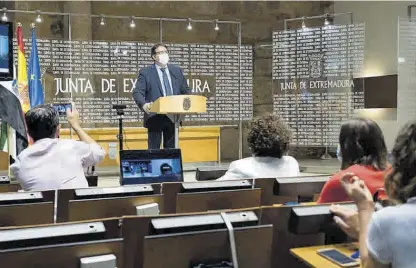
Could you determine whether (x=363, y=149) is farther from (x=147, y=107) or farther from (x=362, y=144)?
(x=147, y=107)

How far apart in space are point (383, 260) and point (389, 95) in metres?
6.90

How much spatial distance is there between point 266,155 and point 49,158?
3.85ft

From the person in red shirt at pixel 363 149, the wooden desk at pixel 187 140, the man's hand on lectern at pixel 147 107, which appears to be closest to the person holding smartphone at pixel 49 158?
the person in red shirt at pixel 363 149

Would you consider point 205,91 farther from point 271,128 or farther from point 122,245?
point 122,245

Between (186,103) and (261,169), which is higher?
(186,103)

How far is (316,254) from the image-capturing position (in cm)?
162

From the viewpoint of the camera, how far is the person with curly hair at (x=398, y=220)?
1301 millimetres

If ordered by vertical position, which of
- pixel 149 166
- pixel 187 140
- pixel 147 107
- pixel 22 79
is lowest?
pixel 187 140

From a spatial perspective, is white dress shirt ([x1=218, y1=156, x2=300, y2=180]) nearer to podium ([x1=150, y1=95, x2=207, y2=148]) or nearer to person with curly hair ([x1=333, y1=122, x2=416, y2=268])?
person with curly hair ([x1=333, y1=122, x2=416, y2=268])

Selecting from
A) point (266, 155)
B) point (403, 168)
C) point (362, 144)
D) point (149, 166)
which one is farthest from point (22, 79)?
point (403, 168)

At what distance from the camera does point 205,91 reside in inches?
296

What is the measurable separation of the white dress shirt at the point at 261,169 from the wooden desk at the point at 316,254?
1.07 meters

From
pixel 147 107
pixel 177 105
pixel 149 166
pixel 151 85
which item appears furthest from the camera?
pixel 151 85

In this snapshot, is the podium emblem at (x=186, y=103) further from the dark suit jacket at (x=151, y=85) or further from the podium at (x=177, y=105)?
the dark suit jacket at (x=151, y=85)
